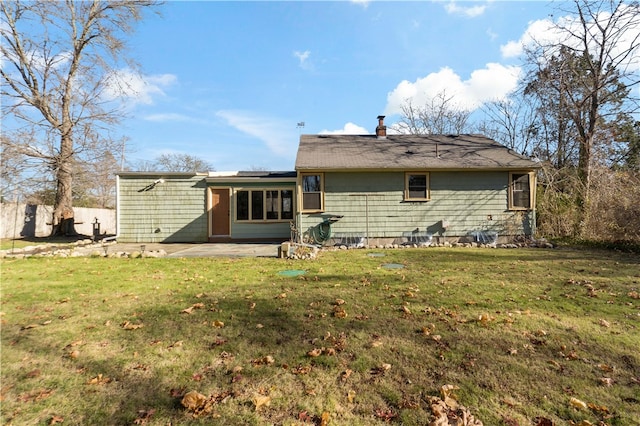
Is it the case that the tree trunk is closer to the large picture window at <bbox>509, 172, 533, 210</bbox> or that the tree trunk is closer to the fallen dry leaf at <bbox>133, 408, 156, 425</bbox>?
the fallen dry leaf at <bbox>133, 408, 156, 425</bbox>

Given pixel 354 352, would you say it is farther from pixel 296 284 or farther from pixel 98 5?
pixel 98 5

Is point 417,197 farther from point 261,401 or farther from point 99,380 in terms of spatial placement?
point 99,380

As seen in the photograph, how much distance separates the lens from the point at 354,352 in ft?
9.78

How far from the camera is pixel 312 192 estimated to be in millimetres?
11898

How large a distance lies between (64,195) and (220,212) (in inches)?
360

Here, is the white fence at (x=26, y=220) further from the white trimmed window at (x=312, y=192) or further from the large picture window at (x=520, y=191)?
the large picture window at (x=520, y=191)

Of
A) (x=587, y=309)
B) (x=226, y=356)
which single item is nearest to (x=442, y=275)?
(x=587, y=309)

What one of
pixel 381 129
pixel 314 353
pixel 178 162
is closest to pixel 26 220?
pixel 381 129

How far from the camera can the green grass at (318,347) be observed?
2.21m

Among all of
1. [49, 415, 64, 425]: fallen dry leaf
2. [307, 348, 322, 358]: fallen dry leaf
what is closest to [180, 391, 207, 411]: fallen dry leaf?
[49, 415, 64, 425]: fallen dry leaf

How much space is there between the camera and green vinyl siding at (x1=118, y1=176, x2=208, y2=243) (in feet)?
43.9

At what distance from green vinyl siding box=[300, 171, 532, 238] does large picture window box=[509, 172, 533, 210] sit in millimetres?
220

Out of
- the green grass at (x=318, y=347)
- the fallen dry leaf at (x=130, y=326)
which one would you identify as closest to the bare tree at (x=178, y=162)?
the green grass at (x=318, y=347)

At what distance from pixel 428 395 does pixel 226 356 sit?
1786mm
